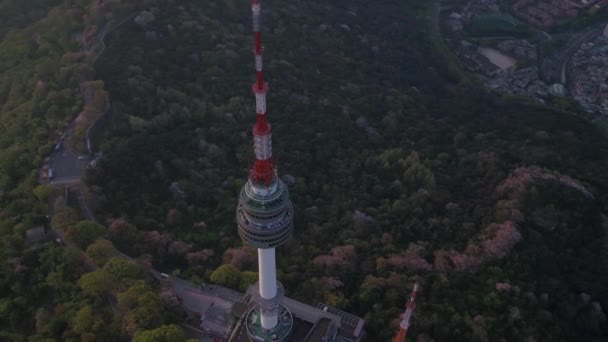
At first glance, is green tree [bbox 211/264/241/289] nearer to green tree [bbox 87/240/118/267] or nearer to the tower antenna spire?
the tower antenna spire

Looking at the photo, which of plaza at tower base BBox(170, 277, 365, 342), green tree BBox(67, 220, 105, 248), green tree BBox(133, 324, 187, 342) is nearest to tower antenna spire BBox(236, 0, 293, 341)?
plaza at tower base BBox(170, 277, 365, 342)

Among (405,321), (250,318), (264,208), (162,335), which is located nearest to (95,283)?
(162,335)

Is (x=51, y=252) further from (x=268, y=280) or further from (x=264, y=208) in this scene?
(x=264, y=208)

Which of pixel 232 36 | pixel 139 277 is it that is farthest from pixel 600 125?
pixel 139 277

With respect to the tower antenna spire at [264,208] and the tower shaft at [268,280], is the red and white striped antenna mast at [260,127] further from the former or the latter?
the tower shaft at [268,280]

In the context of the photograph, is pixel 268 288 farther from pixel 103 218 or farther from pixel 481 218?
pixel 481 218

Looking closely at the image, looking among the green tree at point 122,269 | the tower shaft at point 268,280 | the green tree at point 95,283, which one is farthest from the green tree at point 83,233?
the tower shaft at point 268,280

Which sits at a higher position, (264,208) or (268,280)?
(264,208)
